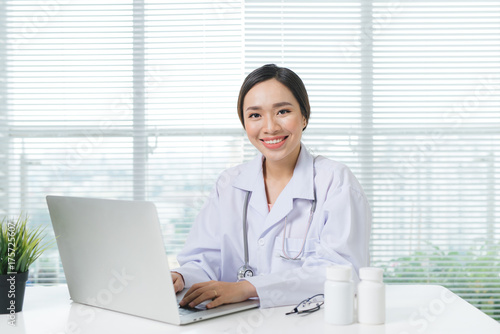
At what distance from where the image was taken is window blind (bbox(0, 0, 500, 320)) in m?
2.89

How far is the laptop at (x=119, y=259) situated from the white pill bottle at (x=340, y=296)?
0.23 m

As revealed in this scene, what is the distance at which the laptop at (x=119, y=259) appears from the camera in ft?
3.51

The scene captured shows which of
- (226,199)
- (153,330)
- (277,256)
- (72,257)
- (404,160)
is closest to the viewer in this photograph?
(153,330)

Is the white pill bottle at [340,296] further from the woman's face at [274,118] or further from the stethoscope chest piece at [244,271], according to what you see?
the woman's face at [274,118]

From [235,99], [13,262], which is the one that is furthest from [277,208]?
[235,99]

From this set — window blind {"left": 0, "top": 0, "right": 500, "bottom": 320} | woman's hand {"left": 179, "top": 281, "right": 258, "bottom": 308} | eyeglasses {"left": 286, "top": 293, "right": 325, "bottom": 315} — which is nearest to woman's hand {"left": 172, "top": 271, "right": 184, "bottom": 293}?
woman's hand {"left": 179, "top": 281, "right": 258, "bottom": 308}

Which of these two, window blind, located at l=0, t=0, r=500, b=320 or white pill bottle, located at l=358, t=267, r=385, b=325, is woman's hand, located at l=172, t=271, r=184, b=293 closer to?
white pill bottle, located at l=358, t=267, r=385, b=325

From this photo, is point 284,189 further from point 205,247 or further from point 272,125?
point 205,247

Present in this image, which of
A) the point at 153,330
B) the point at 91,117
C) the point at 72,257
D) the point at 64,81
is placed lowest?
the point at 153,330

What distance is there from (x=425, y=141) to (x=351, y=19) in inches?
32.0

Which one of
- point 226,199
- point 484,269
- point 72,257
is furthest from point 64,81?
point 484,269

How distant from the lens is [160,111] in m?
2.92

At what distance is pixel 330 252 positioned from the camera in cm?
143

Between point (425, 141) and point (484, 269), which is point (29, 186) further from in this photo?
point (484, 269)
